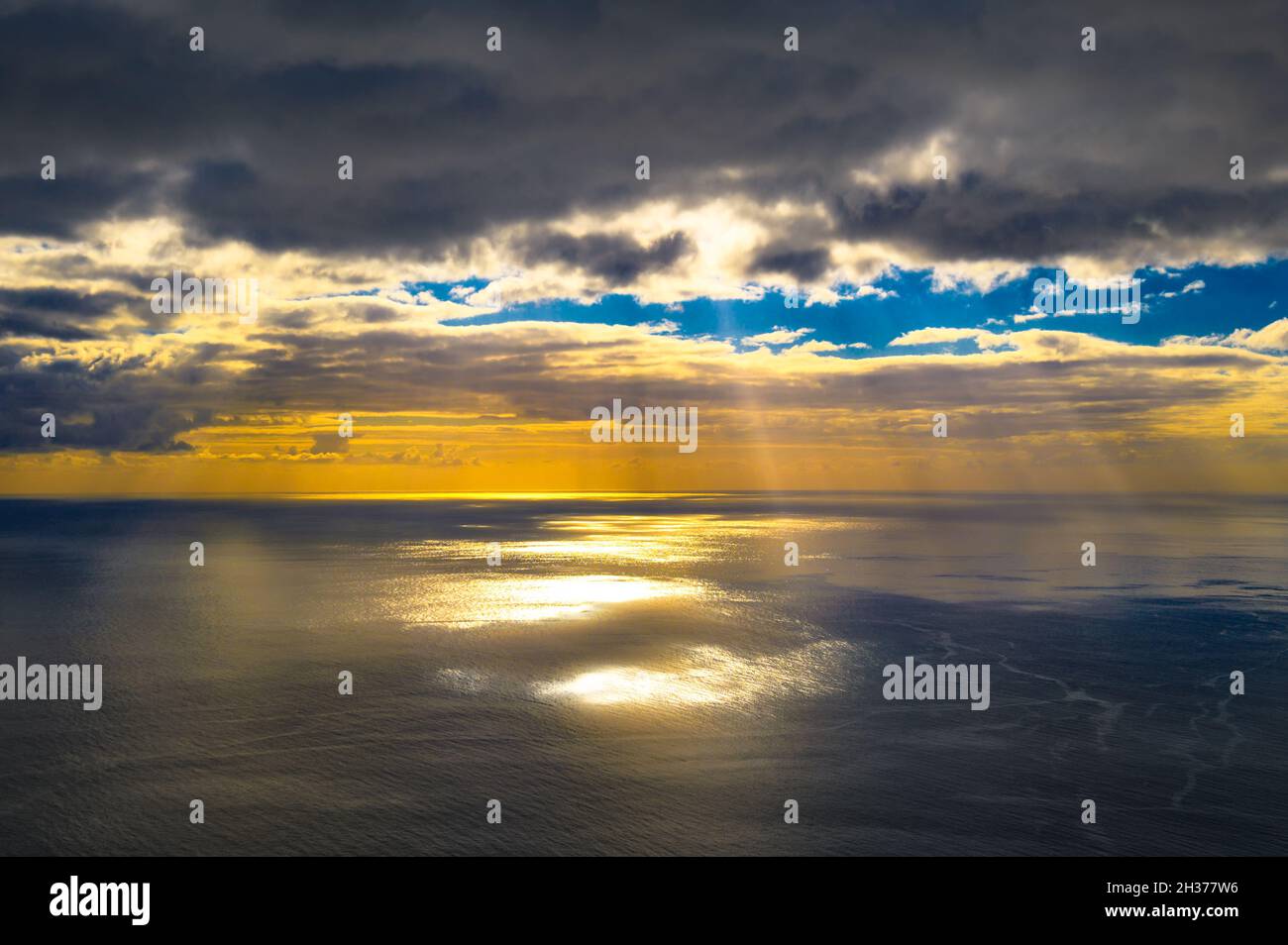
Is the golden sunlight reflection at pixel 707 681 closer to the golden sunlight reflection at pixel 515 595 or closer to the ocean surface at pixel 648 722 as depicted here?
the ocean surface at pixel 648 722

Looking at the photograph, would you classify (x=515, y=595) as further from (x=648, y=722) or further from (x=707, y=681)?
(x=648, y=722)

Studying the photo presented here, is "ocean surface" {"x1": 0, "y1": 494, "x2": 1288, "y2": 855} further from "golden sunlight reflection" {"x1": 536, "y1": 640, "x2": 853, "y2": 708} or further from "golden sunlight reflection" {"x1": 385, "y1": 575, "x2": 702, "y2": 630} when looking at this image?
"golden sunlight reflection" {"x1": 385, "y1": 575, "x2": 702, "y2": 630}

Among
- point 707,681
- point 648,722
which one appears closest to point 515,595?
point 707,681

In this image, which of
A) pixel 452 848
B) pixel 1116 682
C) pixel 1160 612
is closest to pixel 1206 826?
pixel 1116 682
